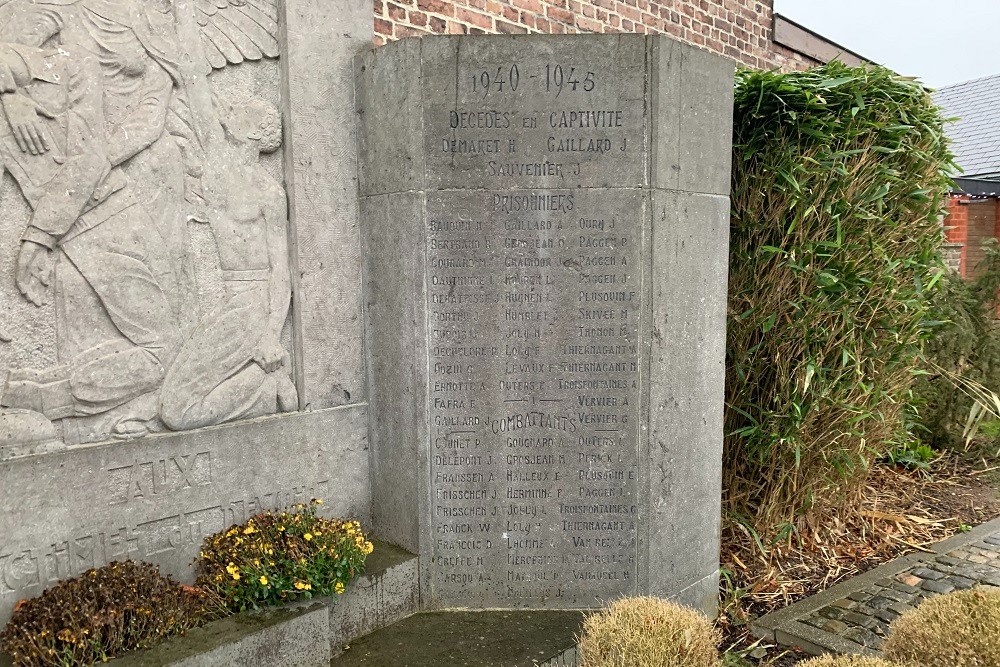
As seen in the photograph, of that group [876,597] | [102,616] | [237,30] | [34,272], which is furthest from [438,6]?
[876,597]

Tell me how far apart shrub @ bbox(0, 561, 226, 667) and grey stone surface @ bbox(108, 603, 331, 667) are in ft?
0.24

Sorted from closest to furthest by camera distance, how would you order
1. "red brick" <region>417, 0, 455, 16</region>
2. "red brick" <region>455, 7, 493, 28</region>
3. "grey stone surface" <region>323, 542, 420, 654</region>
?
"grey stone surface" <region>323, 542, 420, 654</region> → "red brick" <region>417, 0, 455, 16</region> → "red brick" <region>455, 7, 493, 28</region>

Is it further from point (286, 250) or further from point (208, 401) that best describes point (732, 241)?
point (208, 401)

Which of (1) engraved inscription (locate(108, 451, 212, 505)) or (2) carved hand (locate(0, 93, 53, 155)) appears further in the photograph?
(1) engraved inscription (locate(108, 451, 212, 505))

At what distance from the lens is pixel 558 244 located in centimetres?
330

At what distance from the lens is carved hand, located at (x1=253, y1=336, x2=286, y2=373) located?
3285 millimetres

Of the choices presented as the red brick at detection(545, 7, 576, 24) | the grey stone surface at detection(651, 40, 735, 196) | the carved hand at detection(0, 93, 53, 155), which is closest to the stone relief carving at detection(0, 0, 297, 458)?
the carved hand at detection(0, 93, 53, 155)

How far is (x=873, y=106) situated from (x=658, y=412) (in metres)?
2.61

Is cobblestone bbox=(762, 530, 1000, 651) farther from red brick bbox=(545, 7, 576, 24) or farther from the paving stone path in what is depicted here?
red brick bbox=(545, 7, 576, 24)

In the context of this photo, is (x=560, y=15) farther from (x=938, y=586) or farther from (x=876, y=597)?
(x=938, y=586)

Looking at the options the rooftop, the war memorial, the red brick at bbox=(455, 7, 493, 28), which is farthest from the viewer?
the rooftop

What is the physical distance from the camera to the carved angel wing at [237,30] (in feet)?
10.0

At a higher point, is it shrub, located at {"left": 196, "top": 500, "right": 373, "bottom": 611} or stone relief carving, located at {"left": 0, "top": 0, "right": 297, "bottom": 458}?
stone relief carving, located at {"left": 0, "top": 0, "right": 297, "bottom": 458}

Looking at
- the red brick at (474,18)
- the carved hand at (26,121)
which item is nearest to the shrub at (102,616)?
the carved hand at (26,121)
